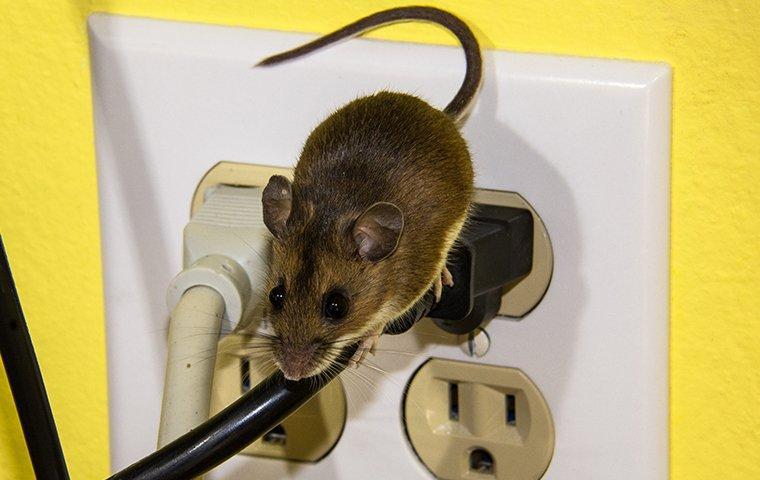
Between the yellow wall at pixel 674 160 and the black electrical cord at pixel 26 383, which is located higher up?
the yellow wall at pixel 674 160

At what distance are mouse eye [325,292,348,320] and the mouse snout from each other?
22 mm

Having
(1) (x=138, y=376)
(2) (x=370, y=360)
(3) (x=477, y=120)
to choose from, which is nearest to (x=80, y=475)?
(1) (x=138, y=376)

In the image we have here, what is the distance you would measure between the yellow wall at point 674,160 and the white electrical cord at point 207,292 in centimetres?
10

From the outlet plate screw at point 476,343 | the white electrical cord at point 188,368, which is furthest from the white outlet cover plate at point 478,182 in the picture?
the white electrical cord at point 188,368

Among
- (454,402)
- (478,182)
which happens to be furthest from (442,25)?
(454,402)

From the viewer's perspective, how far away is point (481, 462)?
22.2 inches

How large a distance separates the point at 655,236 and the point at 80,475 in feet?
1.26

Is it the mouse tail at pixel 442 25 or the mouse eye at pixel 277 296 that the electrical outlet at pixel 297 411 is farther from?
the mouse tail at pixel 442 25

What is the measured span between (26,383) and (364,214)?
0.56 ft

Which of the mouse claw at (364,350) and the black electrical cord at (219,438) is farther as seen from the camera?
the mouse claw at (364,350)

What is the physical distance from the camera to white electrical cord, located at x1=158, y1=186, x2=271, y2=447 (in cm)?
47

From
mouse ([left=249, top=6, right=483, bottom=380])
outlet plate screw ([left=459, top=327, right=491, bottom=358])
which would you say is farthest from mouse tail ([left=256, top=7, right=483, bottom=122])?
outlet plate screw ([left=459, top=327, right=491, bottom=358])

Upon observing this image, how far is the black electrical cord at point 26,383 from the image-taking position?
49 centimetres

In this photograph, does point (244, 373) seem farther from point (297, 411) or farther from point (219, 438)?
point (219, 438)
